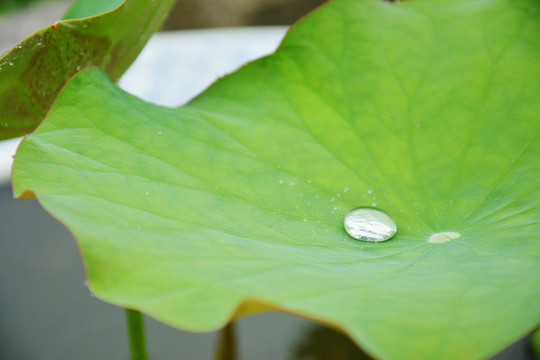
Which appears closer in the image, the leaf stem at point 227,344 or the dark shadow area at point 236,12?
the leaf stem at point 227,344

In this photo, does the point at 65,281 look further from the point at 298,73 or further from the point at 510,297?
the point at 510,297

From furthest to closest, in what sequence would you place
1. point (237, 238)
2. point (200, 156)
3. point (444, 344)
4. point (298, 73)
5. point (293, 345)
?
1. point (293, 345)
2. point (298, 73)
3. point (200, 156)
4. point (237, 238)
5. point (444, 344)

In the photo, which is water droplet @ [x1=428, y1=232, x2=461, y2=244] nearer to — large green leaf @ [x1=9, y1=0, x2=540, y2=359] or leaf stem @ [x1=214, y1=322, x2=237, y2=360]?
large green leaf @ [x1=9, y1=0, x2=540, y2=359]

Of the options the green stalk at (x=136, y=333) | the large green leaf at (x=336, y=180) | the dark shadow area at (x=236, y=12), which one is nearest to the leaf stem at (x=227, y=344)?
the green stalk at (x=136, y=333)

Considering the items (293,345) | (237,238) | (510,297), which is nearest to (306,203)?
(237,238)

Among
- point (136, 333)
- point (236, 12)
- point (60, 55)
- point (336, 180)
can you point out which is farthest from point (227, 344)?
point (236, 12)

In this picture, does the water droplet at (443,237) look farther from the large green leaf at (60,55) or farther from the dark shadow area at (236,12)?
the dark shadow area at (236,12)

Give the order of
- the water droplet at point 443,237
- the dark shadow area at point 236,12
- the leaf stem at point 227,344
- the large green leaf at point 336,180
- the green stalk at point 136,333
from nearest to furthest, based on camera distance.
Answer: the large green leaf at point 336,180 → the water droplet at point 443,237 → the green stalk at point 136,333 → the leaf stem at point 227,344 → the dark shadow area at point 236,12
